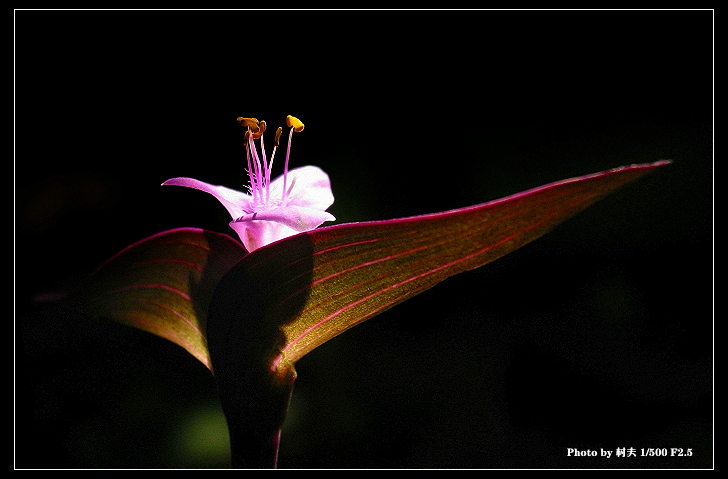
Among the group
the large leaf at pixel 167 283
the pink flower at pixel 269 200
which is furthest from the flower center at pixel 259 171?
the large leaf at pixel 167 283

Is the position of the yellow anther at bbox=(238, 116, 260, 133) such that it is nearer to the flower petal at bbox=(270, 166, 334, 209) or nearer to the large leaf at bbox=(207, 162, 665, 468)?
the flower petal at bbox=(270, 166, 334, 209)

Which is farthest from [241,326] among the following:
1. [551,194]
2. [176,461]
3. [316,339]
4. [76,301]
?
[176,461]

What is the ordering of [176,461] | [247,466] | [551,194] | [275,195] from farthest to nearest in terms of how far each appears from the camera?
[176,461] < [275,195] < [247,466] < [551,194]

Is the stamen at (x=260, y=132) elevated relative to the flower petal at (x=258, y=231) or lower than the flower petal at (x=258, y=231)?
elevated

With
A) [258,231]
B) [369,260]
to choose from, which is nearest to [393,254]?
[369,260]

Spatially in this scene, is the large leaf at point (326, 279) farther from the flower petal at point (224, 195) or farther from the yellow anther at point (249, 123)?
the yellow anther at point (249, 123)

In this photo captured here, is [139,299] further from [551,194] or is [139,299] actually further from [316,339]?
[551,194]
